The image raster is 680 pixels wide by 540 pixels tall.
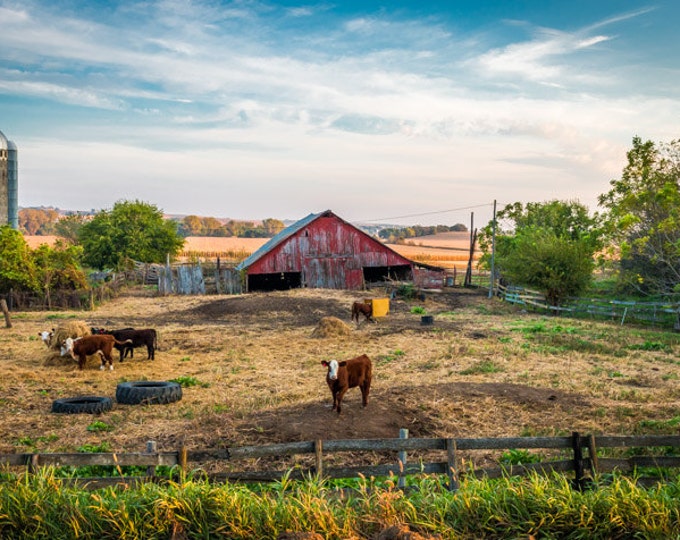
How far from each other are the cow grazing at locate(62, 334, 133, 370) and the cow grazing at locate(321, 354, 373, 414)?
811 centimetres

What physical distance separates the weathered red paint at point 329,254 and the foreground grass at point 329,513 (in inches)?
1568

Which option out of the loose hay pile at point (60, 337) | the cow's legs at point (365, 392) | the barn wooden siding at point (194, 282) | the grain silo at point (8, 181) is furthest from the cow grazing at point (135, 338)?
the grain silo at point (8, 181)

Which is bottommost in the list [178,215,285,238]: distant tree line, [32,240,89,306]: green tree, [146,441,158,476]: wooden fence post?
[146,441,158,476]: wooden fence post

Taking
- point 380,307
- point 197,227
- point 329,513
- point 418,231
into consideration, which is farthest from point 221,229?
point 329,513

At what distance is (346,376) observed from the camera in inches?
496

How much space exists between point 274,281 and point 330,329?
26511 millimetres

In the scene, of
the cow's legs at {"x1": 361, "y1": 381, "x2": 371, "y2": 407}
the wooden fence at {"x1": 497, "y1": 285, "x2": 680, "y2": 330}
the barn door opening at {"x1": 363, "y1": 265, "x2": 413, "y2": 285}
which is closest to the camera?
the cow's legs at {"x1": 361, "y1": 381, "x2": 371, "y2": 407}

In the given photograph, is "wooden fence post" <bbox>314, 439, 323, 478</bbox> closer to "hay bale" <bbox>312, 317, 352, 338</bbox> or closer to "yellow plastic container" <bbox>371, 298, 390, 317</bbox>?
"hay bale" <bbox>312, 317, 352, 338</bbox>

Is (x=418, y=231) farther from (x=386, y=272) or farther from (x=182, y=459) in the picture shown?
(x=182, y=459)

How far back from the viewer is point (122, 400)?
1412 centimetres

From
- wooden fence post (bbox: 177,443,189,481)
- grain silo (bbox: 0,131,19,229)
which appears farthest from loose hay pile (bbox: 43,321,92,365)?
grain silo (bbox: 0,131,19,229)

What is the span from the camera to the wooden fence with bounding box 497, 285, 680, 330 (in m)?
30.7

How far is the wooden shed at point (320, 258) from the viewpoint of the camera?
47406 mm

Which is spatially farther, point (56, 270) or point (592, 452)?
point (56, 270)
